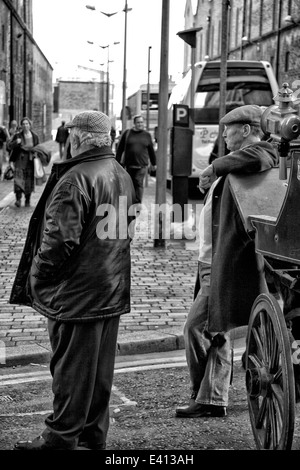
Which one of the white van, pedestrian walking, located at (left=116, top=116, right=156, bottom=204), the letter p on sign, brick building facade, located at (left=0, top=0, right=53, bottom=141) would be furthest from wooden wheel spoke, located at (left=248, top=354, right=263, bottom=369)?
brick building facade, located at (left=0, top=0, right=53, bottom=141)

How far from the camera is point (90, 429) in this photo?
4641 mm

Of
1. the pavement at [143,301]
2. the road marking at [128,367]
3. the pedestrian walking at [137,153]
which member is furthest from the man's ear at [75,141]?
the pedestrian walking at [137,153]

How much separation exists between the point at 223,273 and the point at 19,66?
44983mm

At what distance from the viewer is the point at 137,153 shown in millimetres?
16391

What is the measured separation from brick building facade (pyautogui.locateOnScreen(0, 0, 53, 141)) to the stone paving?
1614 centimetres

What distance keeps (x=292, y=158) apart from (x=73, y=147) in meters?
1.29

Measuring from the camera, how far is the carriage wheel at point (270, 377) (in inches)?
156

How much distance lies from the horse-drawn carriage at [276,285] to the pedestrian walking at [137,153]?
37.9ft

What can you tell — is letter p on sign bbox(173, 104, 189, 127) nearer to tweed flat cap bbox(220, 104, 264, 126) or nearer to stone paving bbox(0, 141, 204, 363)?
stone paving bbox(0, 141, 204, 363)

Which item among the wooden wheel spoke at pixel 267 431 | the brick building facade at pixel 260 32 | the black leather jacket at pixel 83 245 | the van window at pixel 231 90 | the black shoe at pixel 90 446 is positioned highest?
the brick building facade at pixel 260 32

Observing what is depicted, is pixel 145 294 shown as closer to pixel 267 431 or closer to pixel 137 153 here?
pixel 267 431

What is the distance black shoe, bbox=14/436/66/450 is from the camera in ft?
14.9

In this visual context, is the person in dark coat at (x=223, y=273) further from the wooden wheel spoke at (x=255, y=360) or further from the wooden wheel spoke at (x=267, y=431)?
the wooden wheel spoke at (x=267, y=431)

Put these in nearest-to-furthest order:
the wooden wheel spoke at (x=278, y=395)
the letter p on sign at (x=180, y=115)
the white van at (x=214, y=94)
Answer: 1. the wooden wheel spoke at (x=278, y=395)
2. the letter p on sign at (x=180, y=115)
3. the white van at (x=214, y=94)
